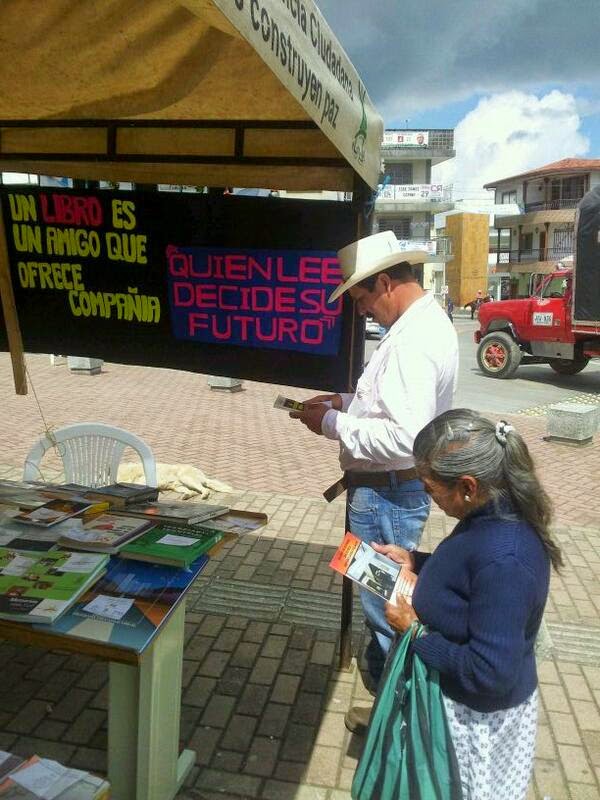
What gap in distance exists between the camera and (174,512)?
2988 millimetres

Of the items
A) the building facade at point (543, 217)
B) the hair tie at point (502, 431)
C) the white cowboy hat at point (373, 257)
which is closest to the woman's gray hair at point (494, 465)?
the hair tie at point (502, 431)

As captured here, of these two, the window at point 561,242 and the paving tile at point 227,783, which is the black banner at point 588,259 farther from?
the window at point 561,242

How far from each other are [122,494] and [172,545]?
2.40 feet

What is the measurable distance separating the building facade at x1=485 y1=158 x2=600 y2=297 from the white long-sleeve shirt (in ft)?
143

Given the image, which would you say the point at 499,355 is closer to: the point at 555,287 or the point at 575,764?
the point at 555,287

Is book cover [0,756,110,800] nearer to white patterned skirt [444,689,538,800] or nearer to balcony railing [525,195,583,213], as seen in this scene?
white patterned skirt [444,689,538,800]

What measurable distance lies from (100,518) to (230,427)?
5.84 metres

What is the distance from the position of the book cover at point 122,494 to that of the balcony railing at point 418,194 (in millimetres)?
47461

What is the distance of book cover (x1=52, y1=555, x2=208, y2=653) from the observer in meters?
2.03

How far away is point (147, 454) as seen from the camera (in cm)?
390

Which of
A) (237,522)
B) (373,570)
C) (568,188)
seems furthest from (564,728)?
(568,188)

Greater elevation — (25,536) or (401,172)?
(401,172)

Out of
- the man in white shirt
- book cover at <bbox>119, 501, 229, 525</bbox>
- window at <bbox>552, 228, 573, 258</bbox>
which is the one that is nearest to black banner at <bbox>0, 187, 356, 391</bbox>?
the man in white shirt

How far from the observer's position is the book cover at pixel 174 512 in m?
2.89
